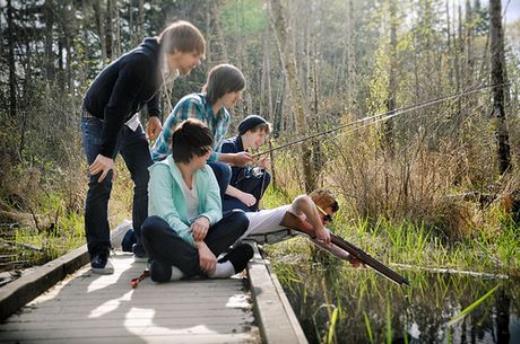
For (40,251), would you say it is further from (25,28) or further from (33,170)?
(25,28)

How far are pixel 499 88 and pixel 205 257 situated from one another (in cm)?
506

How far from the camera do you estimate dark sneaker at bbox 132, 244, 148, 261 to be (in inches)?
147

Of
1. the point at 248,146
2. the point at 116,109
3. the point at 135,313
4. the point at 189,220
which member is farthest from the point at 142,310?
the point at 248,146

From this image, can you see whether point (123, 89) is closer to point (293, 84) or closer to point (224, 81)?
point (224, 81)

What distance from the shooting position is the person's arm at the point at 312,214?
3.15 metres

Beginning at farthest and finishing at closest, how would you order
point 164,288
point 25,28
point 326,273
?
point 25,28, point 326,273, point 164,288

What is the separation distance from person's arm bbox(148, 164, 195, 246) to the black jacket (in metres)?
0.30

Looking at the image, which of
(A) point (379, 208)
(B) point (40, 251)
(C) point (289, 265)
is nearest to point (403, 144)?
(A) point (379, 208)

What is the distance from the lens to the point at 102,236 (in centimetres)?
326

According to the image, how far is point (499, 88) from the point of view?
6.43 meters

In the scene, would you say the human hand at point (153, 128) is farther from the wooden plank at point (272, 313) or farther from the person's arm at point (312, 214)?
the wooden plank at point (272, 313)

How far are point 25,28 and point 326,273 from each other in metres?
17.6

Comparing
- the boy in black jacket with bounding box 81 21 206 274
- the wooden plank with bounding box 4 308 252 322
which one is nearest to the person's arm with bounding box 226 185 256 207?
the boy in black jacket with bounding box 81 21 206 274

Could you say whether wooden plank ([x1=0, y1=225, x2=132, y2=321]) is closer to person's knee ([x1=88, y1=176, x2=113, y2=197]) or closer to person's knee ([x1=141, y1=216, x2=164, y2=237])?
person's knee ([x1=88, y1=176, x2=113, y2=197])
